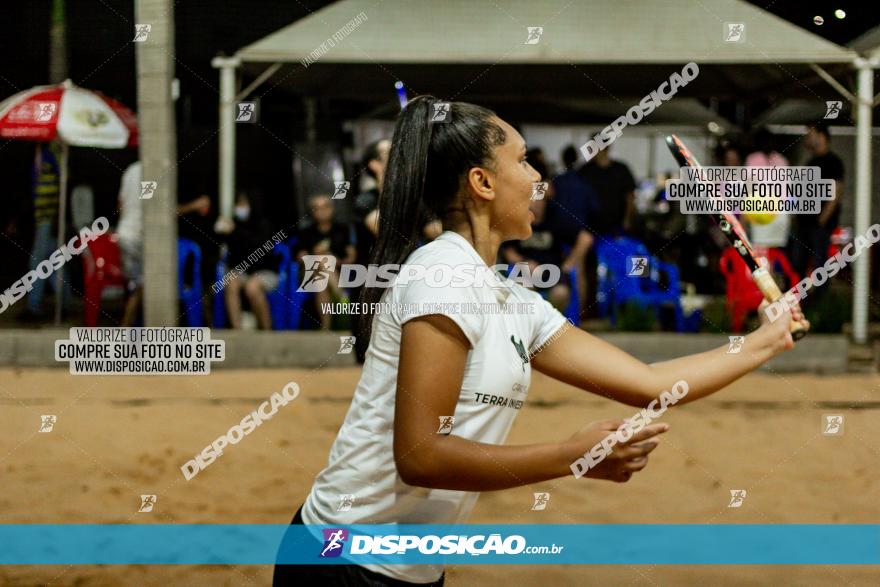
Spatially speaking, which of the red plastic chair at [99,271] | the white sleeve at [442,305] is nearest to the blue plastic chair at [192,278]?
the red plastic chair at [99,271]

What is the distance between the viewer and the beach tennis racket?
2.35 metres

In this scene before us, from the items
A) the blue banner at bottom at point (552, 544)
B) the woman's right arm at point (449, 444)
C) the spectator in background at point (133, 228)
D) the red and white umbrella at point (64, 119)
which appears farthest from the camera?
the spectator in background at point (133, 228)

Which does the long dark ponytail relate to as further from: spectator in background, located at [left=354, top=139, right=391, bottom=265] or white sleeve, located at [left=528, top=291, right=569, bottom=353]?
spectator in background, located at [left=354, top=139, right=391, bottom=265]

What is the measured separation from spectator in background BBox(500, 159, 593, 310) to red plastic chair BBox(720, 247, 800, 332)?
3.86 feet

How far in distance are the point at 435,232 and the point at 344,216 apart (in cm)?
838

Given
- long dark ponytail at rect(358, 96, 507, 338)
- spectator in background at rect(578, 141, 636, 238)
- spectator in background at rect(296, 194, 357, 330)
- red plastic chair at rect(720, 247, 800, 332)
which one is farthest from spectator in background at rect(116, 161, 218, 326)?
long dark ponytail at rect(358, 96, 507, 338)

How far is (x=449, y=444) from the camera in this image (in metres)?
1.89

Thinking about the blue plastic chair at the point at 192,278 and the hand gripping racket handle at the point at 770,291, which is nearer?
the hand gripping racket handle at the point at 770,291

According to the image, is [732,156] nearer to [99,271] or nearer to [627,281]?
[627,281]

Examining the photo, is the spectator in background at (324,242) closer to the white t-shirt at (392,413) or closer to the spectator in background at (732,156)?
the spectator in background at (732,156)

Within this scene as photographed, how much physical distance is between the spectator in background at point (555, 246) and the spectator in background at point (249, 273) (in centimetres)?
181

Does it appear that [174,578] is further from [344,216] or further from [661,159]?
[661,159]

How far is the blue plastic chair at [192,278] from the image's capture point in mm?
8930

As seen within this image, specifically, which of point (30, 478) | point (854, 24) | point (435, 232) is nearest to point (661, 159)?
point (854, 24)
